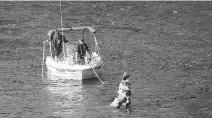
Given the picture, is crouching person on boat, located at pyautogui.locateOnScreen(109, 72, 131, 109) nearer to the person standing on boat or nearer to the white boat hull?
the white boat hull

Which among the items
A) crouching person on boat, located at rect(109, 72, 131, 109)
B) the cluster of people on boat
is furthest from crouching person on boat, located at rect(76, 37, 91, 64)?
crouching person on boat, located at rect(109, 72, 131, 109)

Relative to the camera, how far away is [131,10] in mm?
102562

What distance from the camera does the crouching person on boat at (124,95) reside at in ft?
138

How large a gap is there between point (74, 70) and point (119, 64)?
30.9ft

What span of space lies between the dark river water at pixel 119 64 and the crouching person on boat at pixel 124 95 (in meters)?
0.49

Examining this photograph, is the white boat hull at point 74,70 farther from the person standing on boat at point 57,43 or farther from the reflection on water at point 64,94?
the person standing on boat at point 57,43

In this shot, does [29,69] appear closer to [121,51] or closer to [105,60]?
[105,60]

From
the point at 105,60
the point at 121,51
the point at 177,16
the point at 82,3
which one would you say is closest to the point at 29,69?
the point at 105,60

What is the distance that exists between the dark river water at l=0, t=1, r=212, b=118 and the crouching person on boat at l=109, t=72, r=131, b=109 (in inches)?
19.3

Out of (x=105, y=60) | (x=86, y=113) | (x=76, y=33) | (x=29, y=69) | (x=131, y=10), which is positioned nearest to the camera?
(x=86, y=113)

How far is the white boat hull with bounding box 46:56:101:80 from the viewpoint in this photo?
165 ft

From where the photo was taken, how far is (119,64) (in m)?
59.3

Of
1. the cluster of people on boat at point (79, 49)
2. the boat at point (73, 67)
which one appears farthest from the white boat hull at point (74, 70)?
the cluster of people on boat at point (79, 49)

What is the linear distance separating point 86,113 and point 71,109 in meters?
1.38
